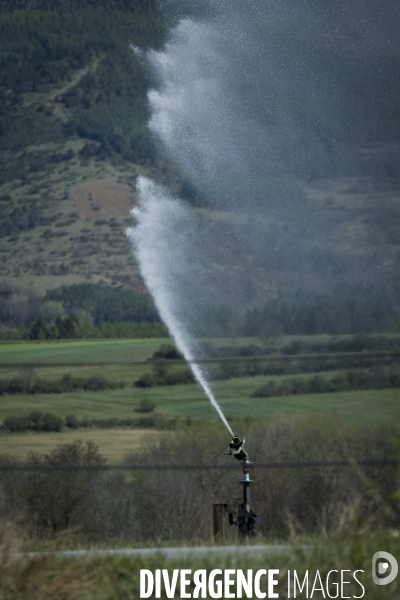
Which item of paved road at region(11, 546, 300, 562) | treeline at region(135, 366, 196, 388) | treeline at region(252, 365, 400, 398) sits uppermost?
treeline at region(135, 366, 196, 388)

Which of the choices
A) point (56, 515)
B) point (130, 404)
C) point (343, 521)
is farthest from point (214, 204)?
point (343, 521)

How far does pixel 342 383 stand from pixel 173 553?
1279 inches

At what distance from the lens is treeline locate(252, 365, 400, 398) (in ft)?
118

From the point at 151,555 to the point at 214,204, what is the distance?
147ft

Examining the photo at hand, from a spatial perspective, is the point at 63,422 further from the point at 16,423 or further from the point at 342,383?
the point at 342,383

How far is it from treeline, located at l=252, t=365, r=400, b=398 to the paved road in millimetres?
29437

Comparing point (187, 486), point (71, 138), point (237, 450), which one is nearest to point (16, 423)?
point (187, 486)

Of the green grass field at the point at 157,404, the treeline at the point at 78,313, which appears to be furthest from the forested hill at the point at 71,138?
the green grass field at the point at 157,404

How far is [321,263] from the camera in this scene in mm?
47438

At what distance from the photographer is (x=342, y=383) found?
3781 centimetres

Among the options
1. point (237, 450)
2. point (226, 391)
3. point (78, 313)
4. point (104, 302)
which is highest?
point (104, 302)

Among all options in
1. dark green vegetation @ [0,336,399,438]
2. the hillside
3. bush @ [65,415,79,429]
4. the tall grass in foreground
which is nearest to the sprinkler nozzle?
the tall grass in foreground

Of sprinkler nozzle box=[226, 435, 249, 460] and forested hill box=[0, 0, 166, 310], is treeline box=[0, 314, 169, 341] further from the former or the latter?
sprinkler nozzle box=[226, 435, 249, 460]

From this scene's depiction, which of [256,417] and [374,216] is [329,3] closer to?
[374,216]
